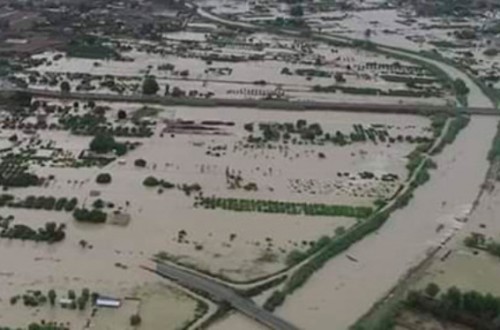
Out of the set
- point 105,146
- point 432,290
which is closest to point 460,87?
point 105,146

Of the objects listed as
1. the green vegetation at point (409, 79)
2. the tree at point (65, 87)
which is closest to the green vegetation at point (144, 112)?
the tree at point (65, 87)

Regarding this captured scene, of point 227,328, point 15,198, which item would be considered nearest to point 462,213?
point 227,328

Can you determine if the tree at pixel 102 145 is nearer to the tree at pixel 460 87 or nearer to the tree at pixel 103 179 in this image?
the tree at pixel 103 179

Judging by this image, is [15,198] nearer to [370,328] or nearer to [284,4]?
[370,328]

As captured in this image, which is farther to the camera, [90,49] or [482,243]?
[90,49]

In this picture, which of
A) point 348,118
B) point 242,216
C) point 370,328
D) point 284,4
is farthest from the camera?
point 284,4

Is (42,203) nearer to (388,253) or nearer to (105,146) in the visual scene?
(105,146)

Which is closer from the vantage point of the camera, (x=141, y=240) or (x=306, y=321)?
(x=306, y=321)
